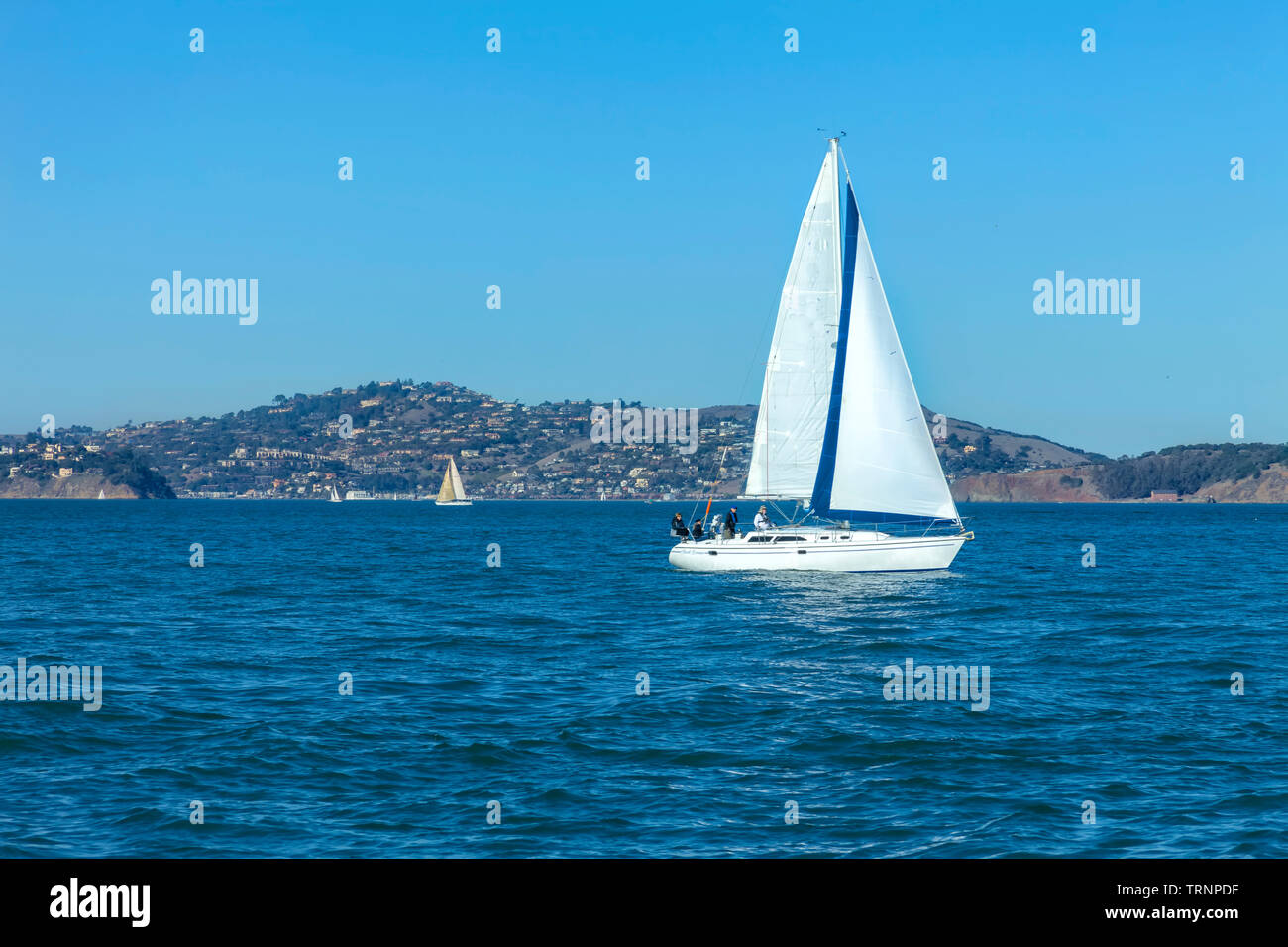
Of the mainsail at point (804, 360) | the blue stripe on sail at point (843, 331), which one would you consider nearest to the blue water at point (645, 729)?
the blue stripe on sail at point (843, 331)

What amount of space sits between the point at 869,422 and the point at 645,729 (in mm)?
26526

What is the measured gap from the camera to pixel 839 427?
4134 centimetres

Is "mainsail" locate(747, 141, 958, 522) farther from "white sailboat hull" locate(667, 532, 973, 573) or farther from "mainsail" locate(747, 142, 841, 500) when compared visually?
"white sailboat hull" locate(667, 532, 973, 573)

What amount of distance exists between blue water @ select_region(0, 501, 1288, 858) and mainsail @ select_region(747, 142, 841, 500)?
26.0 feet

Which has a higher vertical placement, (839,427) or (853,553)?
(839,427)

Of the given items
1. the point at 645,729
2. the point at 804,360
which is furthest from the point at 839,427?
the point at 645,729

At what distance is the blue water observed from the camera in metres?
11.2

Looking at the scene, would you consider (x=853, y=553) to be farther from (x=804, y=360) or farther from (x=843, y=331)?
(x=843, y=331)

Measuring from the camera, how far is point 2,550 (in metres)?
63.8

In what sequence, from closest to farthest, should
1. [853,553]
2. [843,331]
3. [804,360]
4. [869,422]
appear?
1. [853,553]
2. [869,422]
3. [843,331]
4. [804,360]

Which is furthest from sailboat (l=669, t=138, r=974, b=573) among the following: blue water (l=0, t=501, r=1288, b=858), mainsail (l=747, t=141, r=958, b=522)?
blue water (l=0, t=501, r=1288, b=858)

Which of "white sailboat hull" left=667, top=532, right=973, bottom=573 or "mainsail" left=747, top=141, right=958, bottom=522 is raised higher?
"mainsail" left=747, top=141, right=958, bottom=522
